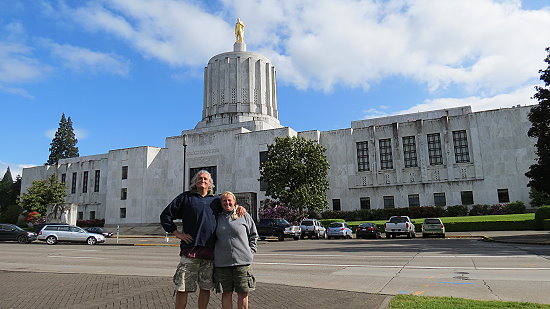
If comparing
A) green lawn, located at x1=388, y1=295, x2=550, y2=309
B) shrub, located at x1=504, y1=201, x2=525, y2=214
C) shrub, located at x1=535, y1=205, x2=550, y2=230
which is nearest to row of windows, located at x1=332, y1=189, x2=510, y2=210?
shrub, located at x1=504, y1=201, x2=525, y2=214

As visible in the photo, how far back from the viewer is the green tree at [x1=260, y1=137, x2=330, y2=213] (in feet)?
118

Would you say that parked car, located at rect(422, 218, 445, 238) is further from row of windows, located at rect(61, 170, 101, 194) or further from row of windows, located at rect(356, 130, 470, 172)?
row of windows, located at rect(61, 170, 101, 194)

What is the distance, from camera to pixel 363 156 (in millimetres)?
47250

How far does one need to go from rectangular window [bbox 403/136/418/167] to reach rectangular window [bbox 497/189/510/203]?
29.7 ft

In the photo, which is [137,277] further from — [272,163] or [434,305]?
[272,163]

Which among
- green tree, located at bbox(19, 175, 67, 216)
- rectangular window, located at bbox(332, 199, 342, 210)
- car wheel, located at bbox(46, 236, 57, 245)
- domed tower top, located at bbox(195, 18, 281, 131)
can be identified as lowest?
car wheel, located at bbox(46, 236, 57, 245)

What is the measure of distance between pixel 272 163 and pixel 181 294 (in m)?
32.3

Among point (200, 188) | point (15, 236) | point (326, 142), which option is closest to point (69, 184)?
point (15, 236)

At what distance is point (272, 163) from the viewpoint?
122 ft

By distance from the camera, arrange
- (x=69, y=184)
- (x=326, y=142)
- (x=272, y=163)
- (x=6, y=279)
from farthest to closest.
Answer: (x=69, y=184), (x=326, y=142), (x=272, y=163), (x=6, y=279)

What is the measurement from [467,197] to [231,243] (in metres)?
43.6

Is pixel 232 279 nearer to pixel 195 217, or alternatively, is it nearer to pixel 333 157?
pixel 195 217

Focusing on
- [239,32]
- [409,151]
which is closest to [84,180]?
[239,32]

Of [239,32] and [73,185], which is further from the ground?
[239,32]
